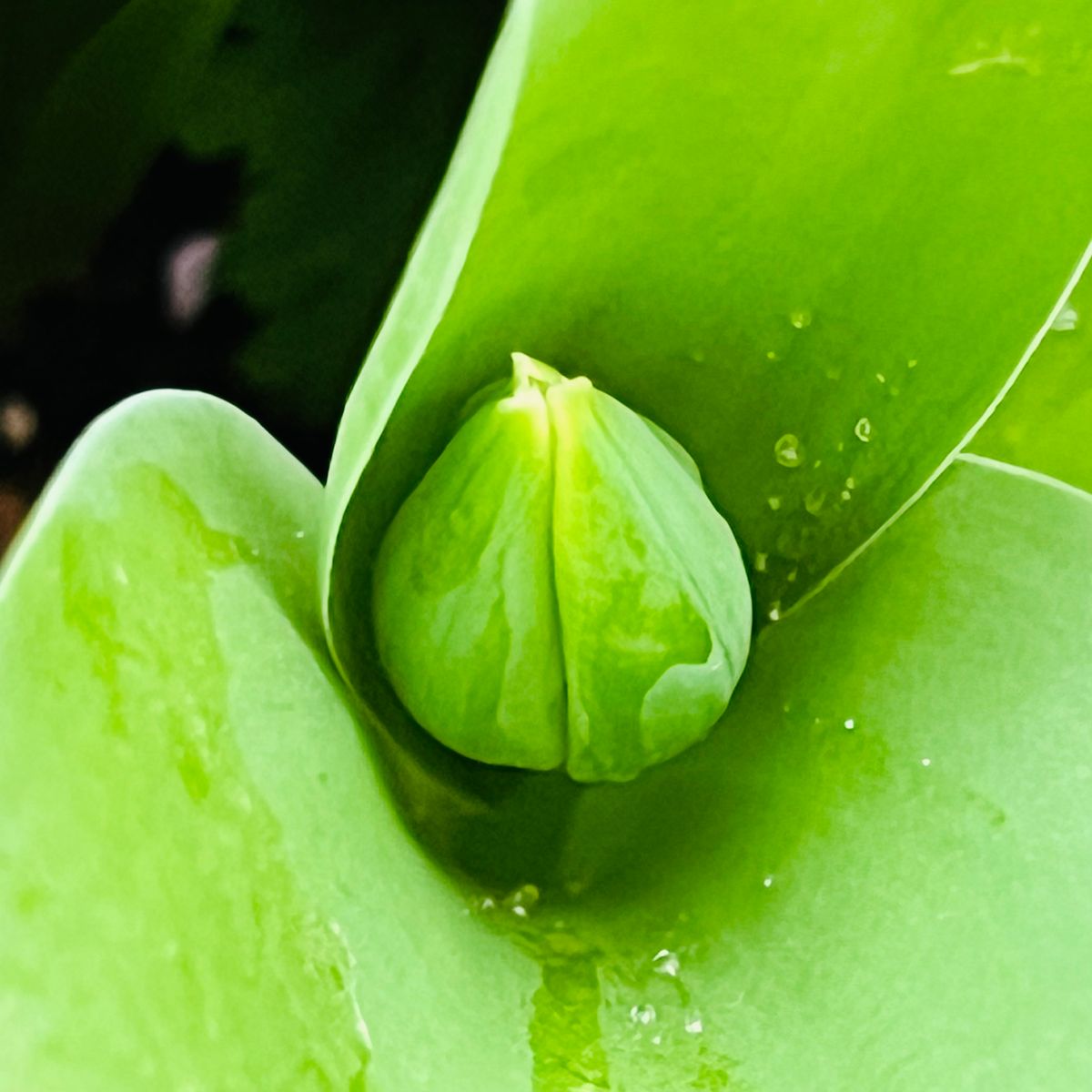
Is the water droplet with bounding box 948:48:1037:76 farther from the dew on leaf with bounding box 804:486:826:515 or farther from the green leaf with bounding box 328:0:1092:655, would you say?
the dew on leaf with bounding box 804:486:826:515

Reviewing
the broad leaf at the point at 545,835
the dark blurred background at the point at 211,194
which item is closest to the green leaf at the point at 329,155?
the dark blurred background at the point at 211,194

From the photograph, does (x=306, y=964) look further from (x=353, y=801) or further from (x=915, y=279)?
(x=915, y=279)

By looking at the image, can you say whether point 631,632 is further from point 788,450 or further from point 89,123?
point 89,123

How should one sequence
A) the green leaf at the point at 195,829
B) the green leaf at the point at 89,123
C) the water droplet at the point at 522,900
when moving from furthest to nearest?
the green leaf at the point at 89,123, the water droplet at the point at 522,900, the green leaf at the point at 195,829

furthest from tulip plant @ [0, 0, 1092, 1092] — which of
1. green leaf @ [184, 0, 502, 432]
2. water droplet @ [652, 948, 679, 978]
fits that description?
green leaf @ [184, 0, 502, 432]

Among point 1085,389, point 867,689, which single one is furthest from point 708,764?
point 1085,389

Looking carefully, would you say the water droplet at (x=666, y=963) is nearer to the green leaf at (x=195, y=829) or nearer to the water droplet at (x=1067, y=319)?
the green leaf at (x=195, y=829)

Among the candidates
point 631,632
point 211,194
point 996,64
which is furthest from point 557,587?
point 211,194
